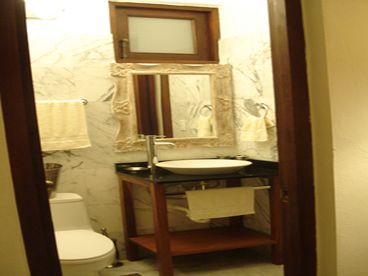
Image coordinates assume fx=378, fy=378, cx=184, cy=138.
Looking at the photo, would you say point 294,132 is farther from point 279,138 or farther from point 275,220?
point 275,220

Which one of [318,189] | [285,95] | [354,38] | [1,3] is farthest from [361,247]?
[1,3]

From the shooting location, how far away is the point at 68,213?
2568 millimetres

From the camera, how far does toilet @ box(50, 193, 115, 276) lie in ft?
6.77

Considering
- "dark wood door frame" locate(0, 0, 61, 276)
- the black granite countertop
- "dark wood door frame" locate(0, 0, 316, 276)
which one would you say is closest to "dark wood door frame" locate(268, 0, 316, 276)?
"dark wood door frame" locate(0, 0, 316, 276)

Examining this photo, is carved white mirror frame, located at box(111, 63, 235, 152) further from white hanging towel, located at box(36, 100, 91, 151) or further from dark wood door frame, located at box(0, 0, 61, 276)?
dark wood door frame, located at box(0, 0, 61, 276)

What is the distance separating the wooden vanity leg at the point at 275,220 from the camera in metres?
2.63

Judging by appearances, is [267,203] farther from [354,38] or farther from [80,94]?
[354,38]

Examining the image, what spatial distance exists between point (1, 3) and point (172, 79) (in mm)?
2230

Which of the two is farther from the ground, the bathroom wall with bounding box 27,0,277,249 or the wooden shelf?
the bathroom wall with bounding box 27,0,277,249

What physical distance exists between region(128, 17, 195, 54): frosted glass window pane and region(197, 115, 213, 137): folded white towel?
0.57 meters

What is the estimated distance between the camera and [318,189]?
1.24 meters

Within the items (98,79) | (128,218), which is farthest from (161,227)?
(98,79)

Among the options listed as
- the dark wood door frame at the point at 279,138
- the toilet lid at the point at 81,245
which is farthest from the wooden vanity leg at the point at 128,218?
the dark wood door frame at the point at 279,138

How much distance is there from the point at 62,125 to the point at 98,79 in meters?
0.46
